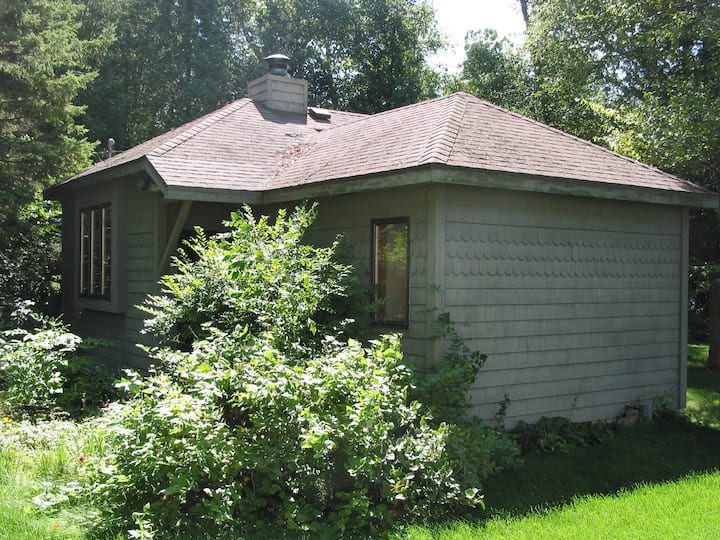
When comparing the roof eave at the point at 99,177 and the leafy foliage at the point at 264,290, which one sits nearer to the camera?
the leafy foliage at the point at 264,290

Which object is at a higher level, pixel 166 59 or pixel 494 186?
pixel 166 59

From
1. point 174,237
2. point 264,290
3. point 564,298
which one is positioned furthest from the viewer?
point 174,237

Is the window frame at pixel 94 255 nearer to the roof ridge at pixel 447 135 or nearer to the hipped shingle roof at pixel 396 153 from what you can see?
the hipped shingle roof at pixel 396 153

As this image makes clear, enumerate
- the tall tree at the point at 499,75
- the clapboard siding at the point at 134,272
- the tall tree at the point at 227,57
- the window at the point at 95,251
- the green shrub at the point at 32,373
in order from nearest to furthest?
the green shrub at the point at 32,373 → the clapboard siding at the point at 134,272 → the window at the point at 95,251 → the tall tree at the point at 499,75 → the tall tree at the point at 227,57

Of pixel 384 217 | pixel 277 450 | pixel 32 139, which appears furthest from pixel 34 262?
pixel 277 450

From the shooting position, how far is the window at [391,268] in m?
7.75

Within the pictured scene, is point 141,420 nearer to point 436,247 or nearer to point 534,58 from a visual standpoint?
point 436,247

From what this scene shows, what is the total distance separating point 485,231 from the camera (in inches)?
303

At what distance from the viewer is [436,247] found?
7246mm

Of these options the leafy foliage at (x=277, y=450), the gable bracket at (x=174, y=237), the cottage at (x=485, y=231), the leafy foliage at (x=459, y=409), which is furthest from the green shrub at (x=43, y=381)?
the leafy foliage at (x=459, y=409)

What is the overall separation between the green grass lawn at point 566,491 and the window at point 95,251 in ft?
14.0

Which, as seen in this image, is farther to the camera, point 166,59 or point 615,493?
point 166,59

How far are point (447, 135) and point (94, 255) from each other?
6733 millimetres

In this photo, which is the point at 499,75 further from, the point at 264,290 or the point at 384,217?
the point at 264,290
